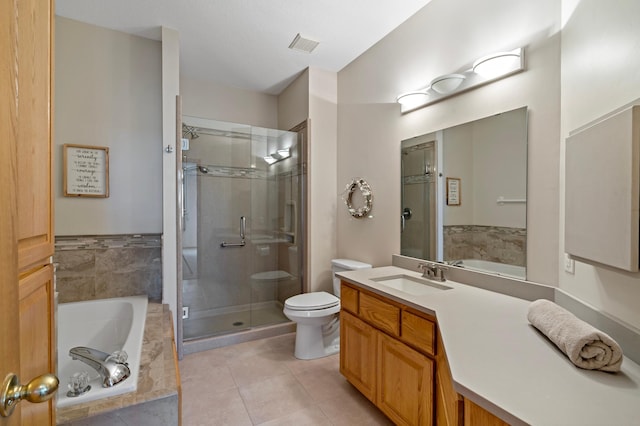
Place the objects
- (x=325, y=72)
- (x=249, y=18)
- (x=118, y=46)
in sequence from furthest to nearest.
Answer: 1. (x=325, y=72)
2. (x=118, y=46)
3. (x=249, y=18)

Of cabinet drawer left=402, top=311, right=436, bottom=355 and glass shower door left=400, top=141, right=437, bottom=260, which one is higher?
glass shower door left=400, top=141, right=437, bottom=260

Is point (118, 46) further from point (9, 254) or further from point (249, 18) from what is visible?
point (9, 254)

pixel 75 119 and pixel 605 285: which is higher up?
pixel 75 119

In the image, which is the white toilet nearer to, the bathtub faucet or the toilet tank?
the toilet tank

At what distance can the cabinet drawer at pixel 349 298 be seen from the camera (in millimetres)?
2027

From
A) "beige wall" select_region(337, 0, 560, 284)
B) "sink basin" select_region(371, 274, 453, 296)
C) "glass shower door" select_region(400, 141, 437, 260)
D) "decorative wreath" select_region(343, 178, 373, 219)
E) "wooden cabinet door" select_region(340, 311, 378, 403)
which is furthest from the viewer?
"decorative wreath" select_region(343, 178, 373, 219)

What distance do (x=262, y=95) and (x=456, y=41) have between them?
2.56 metres

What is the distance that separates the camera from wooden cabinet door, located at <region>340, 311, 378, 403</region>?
6.06 ft

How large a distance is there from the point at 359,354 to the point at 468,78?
1930mm

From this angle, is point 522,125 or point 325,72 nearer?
point 522,125

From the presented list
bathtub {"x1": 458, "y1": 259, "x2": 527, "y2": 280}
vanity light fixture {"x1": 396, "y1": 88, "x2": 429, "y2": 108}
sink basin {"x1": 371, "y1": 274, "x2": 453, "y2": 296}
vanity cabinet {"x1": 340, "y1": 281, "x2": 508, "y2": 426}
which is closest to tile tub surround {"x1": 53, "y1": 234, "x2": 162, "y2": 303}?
vanity cabinet {"x1": 340, "y1": 281, "x2": 508, "y2": 426}

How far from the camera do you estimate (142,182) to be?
265 cm

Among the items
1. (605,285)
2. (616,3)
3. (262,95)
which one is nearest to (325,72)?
(262,95)

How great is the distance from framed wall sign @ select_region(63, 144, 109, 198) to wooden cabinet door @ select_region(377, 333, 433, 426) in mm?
2530
